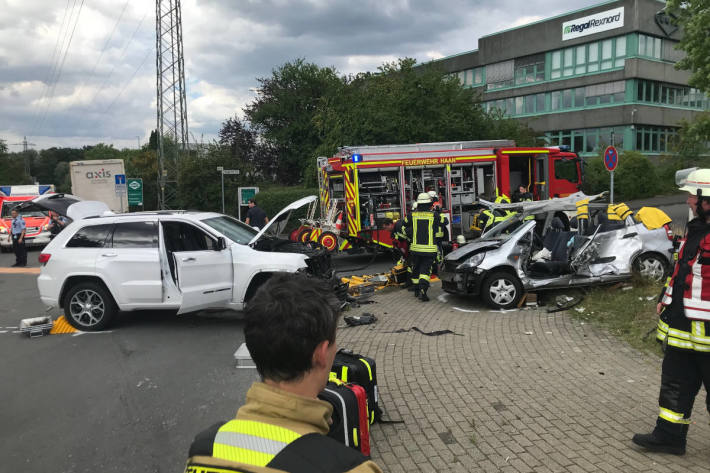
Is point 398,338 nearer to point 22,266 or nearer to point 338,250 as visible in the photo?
point 338,250

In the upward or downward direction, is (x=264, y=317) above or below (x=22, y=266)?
above

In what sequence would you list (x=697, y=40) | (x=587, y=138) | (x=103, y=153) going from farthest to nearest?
(x=103, y=153) → (x=587, y=138) → (x=697, y=40)

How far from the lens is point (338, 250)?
13414 millimetres

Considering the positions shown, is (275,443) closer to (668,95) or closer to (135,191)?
(135,191)

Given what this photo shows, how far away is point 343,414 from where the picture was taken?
250cm

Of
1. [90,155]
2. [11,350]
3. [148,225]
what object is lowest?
[11,350]

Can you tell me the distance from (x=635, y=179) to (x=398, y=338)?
28157 millimetres

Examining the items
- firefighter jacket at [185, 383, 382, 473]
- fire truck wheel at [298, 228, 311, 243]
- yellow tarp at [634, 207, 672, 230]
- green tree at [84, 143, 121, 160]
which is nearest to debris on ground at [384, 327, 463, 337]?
yellow tarp at [634, 207, 672, 230]

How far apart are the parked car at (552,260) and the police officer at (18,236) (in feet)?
44.2

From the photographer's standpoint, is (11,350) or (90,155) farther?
(90,155)

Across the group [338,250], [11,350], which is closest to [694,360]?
[11,350]

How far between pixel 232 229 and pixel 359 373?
4950 mm

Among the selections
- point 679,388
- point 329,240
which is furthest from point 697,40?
point 679,388

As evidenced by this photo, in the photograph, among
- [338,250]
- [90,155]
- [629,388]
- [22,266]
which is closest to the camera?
[629,388]
